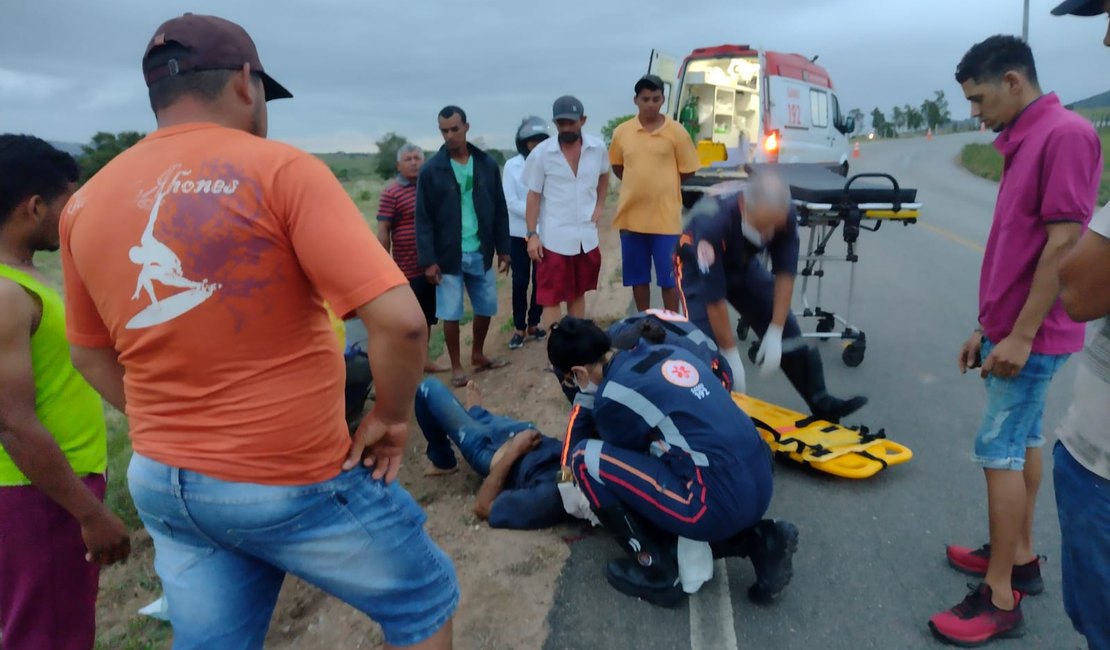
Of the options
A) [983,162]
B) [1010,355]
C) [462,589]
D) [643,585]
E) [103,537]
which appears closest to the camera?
[103,537]

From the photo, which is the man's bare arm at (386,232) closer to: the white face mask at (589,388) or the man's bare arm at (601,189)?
the man's bare arm at (601,189)

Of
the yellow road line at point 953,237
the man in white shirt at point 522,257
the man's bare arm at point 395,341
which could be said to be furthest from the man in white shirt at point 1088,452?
the yellow road line at point 953,237

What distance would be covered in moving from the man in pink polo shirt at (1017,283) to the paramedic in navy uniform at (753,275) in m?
1.52

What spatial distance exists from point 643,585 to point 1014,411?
1.53 metres

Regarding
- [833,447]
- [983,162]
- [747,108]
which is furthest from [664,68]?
[983,162]

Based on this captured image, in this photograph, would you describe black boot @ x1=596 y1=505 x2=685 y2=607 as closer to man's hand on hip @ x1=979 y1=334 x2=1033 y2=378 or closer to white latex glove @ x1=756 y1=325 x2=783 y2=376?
man's hand on hip @ x1=979 y1=334 x2=1033 y2=378

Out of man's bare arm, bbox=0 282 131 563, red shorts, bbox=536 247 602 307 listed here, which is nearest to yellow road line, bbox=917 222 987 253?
red shorts, bbox=536 247 602 307

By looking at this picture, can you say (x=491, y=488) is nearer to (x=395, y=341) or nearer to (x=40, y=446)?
(x=40, y=446)

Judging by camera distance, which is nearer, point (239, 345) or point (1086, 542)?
point (239, 345)

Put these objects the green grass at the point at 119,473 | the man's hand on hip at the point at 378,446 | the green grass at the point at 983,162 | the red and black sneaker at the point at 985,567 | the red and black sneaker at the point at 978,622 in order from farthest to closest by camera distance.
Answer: the green grass at the point at 983,162 < the green grass at the point at 119,473 < the red and black sneaker at the point at 985,567 < the red and black sneaker at the point at 978,622 < the man's hand on hip at the point at 378,446

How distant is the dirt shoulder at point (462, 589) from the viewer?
296 cm

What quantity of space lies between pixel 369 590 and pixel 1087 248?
5.72 feet

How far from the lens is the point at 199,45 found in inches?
63.4

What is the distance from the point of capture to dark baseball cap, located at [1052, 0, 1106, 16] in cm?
175
